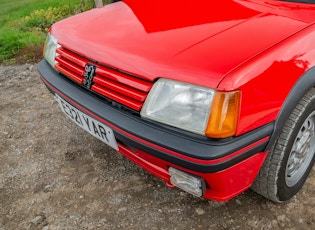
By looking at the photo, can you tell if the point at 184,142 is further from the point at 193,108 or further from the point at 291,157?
the point at 291,157

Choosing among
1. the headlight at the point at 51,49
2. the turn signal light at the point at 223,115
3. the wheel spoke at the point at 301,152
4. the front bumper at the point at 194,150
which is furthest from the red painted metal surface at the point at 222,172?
the headlight at the point at 51,49

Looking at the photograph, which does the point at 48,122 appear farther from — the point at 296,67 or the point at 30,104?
the point at 296,67

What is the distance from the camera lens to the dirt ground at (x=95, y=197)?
82.5 inches

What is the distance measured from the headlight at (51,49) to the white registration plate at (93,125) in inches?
12.3

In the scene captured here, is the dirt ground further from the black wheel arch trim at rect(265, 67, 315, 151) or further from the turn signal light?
the turn signal light

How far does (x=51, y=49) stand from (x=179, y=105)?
1.23 m

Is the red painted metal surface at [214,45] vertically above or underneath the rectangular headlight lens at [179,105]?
above

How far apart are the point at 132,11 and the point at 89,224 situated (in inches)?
54.4

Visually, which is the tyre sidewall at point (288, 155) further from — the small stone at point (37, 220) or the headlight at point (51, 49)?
the headlight at point (51, 49)

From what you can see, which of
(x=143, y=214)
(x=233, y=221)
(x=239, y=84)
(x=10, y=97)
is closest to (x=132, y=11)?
(x=239, y=84)

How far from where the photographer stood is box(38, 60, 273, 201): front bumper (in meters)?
1.51

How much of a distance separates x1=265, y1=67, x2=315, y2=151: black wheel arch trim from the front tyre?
9cm

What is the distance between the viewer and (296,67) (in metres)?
1.69

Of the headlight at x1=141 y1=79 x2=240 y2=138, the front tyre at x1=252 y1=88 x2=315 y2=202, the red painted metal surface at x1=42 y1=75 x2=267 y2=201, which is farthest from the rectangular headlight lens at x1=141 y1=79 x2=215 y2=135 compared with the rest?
the front tyre at x1=252 y1=88 x2=315 y2=202
